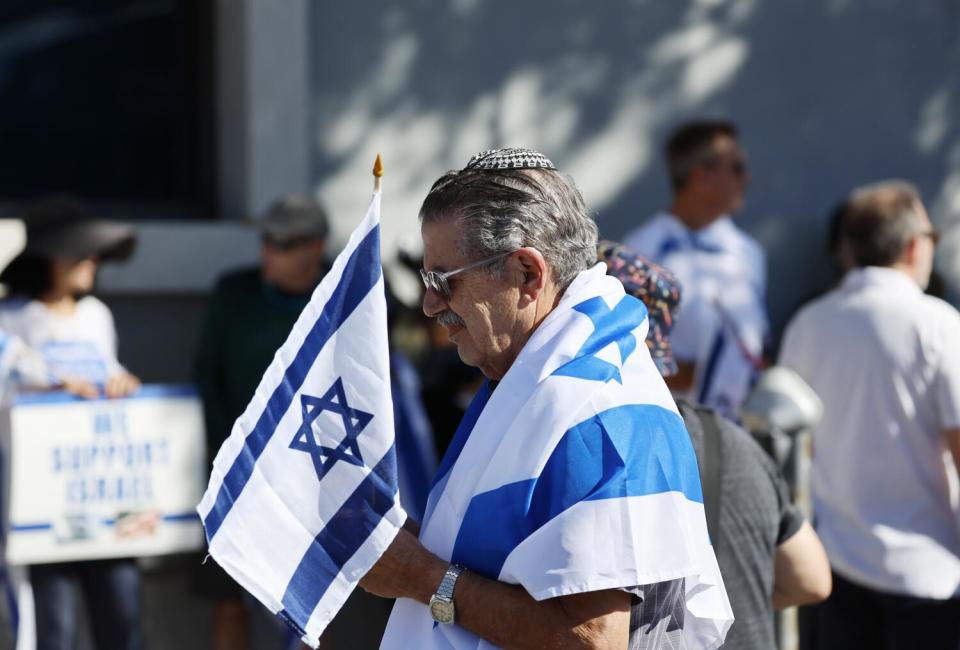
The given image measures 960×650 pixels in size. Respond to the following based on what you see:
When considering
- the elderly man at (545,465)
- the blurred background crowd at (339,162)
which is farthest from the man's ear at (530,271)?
the blurred background crowd at (339,162)

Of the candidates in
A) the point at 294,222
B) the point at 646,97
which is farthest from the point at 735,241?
the point at 294,222

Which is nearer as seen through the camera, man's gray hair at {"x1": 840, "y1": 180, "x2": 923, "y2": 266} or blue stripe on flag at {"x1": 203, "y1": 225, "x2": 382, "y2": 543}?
blue stripe on flag at {"x1": 203, "y1": 225, "x2": 382, "y2": 543}

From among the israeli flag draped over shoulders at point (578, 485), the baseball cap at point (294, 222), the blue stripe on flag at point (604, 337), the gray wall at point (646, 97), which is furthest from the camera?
the gray wall at point (646, 97)

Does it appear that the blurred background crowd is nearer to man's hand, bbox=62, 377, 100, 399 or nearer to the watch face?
man's hand, bbox=62, 377, 100, 399

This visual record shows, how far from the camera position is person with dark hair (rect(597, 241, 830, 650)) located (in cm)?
266

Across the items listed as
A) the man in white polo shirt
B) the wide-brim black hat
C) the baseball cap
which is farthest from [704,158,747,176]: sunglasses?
the wide-brim black hat

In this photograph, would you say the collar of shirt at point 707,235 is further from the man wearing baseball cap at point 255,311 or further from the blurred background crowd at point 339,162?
the man wearing baseball cap at point 255,311

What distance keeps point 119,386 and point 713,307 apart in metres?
2.17

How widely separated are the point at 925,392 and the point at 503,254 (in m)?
2.09

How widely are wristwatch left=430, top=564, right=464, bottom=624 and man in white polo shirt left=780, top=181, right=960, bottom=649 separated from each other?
2129 mm

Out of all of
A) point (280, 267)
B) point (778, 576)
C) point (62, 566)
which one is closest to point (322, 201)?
point (280, 267)

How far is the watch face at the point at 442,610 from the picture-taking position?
83.3 inches

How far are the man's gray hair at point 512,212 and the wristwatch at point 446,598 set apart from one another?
1.58ft

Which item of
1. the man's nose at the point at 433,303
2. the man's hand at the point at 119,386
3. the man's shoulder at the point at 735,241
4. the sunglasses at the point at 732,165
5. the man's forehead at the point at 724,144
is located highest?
the man's forehead at the point at 724,144
